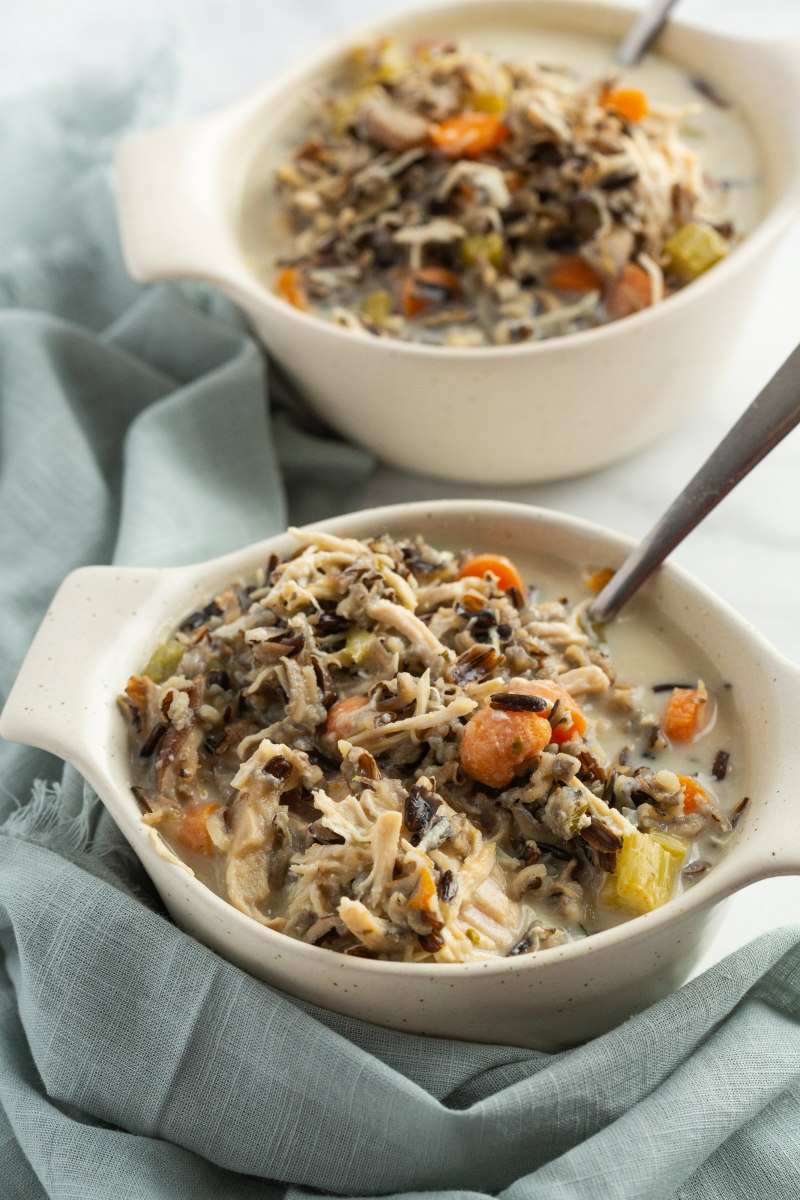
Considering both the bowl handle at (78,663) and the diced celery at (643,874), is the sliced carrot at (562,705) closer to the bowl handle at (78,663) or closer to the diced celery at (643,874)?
the diced celery at (643,874)

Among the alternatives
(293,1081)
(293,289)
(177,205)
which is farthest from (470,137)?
(293,1081)

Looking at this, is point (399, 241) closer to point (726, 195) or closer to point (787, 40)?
point (726, 195)

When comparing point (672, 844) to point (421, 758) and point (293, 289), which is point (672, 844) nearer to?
point (421, 758)

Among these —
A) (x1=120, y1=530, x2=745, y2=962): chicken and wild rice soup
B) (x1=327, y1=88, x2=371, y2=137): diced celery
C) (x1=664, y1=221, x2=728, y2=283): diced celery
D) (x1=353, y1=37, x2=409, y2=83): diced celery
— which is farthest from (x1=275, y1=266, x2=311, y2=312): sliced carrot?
(x1=120, y1=530, x2=745, y2=962): chicken and wild rice soup

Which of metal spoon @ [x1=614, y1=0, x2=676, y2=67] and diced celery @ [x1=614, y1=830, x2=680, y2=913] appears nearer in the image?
diced celery @ [x1=614, y1=830, x2=680, y2=913]

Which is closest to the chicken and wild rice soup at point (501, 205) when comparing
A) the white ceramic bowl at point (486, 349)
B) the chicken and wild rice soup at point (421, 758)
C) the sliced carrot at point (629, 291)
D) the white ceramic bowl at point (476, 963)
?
the sliced carrot at point (629, 291)

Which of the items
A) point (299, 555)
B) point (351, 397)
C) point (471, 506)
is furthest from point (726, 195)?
point (299, 555)

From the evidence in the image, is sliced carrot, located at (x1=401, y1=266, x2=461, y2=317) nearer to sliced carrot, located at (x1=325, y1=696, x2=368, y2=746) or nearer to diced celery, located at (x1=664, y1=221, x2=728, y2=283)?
diced celery, located at (x1=664, y1=221, x2=728, y2=283)
